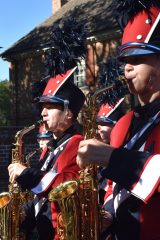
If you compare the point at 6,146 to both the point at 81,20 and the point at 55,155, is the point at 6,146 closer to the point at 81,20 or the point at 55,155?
the point at 81,20

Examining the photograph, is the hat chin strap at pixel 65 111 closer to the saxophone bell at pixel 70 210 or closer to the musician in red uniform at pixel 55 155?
the musician in red uniform at pixel 55 155

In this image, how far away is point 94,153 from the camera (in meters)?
2.59

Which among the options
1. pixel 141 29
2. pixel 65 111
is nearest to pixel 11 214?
pixel 65 111

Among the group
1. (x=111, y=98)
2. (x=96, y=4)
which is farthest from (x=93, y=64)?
(x=111, y=98)

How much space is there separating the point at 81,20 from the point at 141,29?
69.6 feet

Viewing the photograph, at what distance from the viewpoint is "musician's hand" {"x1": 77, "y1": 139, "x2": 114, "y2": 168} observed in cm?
259

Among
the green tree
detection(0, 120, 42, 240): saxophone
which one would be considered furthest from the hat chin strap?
the green tree

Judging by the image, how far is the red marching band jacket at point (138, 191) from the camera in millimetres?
2600

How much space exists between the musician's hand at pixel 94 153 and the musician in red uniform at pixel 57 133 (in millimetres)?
1646

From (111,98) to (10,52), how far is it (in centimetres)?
2159

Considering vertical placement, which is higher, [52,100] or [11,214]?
[52,100]

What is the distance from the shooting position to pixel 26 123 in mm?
26469

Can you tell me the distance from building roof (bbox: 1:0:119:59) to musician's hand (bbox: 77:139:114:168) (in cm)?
1876

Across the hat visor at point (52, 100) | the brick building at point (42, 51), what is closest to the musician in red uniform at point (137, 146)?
the hat visor at point (52, 100)
